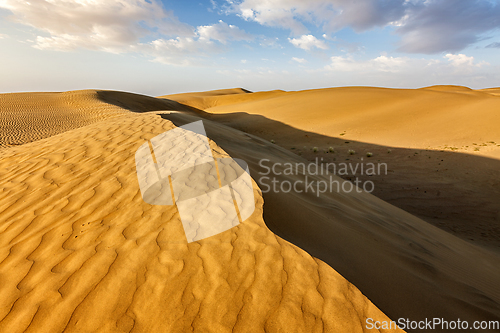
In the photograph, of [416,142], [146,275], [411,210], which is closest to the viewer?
[146,275]

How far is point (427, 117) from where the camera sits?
16.9 metres

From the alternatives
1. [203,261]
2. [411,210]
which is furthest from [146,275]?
[411,210]

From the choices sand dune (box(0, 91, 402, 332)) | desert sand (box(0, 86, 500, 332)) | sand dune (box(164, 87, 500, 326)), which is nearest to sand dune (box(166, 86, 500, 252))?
sand dune (box(164, 87, 500, 326))

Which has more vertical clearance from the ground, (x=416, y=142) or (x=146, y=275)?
(x=146, y=275)

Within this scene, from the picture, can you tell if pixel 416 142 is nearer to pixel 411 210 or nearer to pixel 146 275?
pixel 411 210

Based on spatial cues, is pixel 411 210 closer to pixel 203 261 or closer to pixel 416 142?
pixel 203 261

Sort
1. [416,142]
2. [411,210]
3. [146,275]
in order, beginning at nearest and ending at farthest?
[146,275]
[411,210]
[416,142]

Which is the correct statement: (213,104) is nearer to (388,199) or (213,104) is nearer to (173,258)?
(388,199)

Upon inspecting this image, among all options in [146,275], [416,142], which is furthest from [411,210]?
[416,142]

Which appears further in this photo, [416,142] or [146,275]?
[416,142]

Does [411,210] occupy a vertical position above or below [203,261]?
below

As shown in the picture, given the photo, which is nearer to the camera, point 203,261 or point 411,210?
point 203,261

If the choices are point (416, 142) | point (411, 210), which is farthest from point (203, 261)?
point (416, 142)

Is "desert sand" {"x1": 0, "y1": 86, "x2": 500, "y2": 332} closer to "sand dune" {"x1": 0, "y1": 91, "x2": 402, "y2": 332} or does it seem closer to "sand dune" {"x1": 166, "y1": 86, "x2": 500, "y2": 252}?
"sand dune" {"x1": 0, "y1": 91, "x2": 402, "y2": 332}
